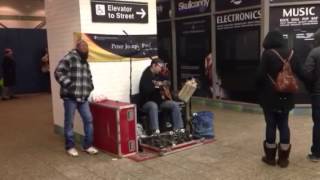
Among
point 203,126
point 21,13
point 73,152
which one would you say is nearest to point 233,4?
point 203,126

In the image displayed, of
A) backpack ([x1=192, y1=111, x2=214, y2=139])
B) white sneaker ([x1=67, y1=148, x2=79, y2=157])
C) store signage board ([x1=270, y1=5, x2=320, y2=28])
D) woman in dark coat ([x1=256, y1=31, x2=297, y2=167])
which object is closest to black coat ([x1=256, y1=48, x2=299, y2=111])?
woman in dark coat ([x1=256, y1=31, x2=297, y2=167])

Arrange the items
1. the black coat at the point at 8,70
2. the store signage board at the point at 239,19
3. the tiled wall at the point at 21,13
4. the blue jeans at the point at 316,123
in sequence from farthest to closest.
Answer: the tiled wall at the point at 21,13 → the black coat at the point at 8,70 → the store signage board at the point at 239,19 → the blue jeans at the point at 316,123

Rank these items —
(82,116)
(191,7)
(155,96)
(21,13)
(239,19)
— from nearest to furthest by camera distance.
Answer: (82,116)
(155,96)
(239,19)
(191,7)
(21,13)

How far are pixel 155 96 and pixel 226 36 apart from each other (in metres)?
2.97

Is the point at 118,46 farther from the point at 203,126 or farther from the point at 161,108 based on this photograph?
the point at 203,126

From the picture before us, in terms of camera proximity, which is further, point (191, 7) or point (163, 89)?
point (191, 7)

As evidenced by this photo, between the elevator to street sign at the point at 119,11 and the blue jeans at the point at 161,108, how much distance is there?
1267 millimetres

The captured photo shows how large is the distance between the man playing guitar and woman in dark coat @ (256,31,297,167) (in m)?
1.46

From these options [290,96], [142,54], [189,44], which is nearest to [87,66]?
[142,54]

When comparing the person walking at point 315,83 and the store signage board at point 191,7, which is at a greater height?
the store signage board at point 191,7

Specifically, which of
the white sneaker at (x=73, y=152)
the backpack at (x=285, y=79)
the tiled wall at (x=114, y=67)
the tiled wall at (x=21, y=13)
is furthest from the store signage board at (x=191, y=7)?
the tiled wall at (x=21, y=13)

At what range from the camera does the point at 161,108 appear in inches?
215

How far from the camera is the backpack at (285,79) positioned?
159 inches

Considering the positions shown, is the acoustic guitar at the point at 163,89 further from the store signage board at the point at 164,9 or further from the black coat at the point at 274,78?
the store signage board at the point at 164,9
